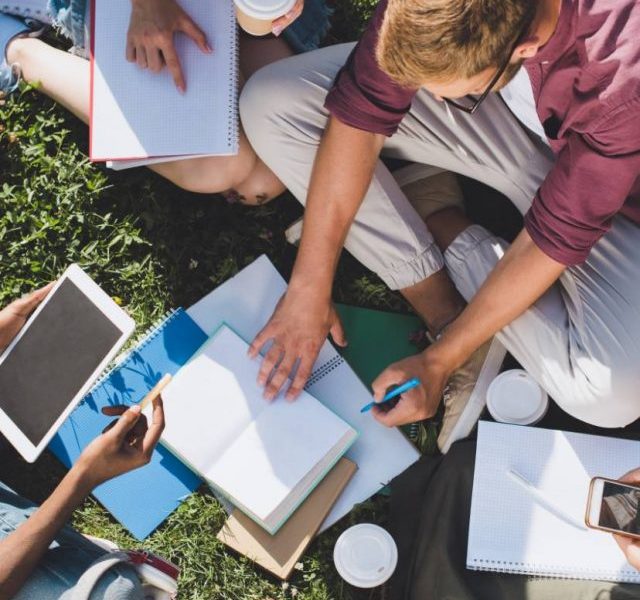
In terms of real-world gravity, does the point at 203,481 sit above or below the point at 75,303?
below

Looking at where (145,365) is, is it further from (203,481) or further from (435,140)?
(435,140)

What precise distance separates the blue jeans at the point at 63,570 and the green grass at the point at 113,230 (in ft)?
A: 1.26

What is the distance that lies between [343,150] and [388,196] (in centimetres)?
31

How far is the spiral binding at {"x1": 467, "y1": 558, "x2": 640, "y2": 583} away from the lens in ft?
8.02

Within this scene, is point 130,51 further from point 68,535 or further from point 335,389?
point 68,535

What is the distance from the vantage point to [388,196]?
8.77 feet

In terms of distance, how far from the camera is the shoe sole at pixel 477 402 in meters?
2.73

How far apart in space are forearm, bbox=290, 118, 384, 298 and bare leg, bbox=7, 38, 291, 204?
418 mm

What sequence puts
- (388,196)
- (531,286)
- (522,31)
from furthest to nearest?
1. (388,196)
2. (531,286)
3. (522,31)

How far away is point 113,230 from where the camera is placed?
3094 millimetres

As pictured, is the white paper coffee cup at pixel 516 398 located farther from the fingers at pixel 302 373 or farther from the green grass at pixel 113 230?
the fingers at pixel 302 373

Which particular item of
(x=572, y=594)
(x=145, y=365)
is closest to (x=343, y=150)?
(x=145, y=365)

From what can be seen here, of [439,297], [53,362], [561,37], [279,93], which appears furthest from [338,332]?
[561,37]

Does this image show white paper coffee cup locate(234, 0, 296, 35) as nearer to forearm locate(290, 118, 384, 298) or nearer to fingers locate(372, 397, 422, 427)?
forearm locate(290, 118, 384, 298)
